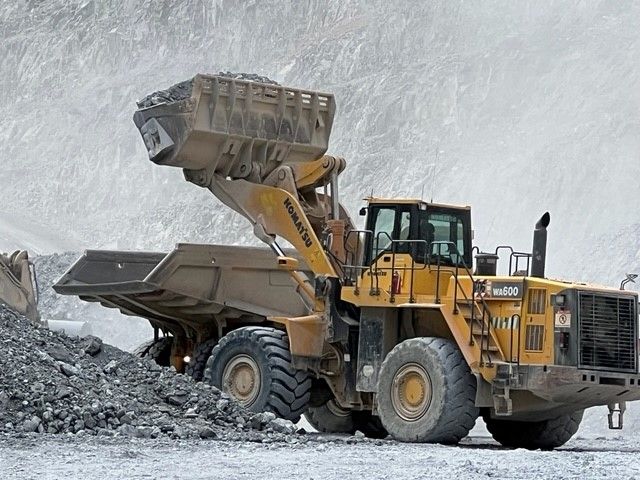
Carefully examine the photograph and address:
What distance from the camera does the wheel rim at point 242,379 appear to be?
16.4 metres

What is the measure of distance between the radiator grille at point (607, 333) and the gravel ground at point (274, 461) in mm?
1481

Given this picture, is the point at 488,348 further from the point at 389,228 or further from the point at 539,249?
the point at 389,228

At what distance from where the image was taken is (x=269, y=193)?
57.5 feet

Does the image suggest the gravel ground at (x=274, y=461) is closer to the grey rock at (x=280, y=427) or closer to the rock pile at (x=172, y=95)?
the grey rock at (x=280, y=427)

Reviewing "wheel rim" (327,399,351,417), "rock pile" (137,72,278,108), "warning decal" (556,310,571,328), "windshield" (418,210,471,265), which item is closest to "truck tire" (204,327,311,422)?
"wheel rim" (327,399,351,417)

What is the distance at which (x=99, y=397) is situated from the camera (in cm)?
1367

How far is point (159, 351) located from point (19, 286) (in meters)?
2.38

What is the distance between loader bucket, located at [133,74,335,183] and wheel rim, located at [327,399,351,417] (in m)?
2.94

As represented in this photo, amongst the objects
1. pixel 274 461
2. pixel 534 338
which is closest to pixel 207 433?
pixel 274 461

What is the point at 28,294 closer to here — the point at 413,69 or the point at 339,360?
the point at 339,360

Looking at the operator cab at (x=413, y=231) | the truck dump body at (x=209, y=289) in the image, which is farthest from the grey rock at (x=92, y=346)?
the operator cab at (x=413, y=231)

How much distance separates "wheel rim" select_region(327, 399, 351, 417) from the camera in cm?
1766

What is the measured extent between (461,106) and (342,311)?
31704 mm

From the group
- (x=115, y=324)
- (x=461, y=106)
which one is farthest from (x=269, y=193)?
(x=461, y=106)
